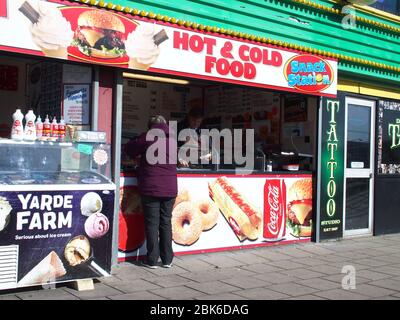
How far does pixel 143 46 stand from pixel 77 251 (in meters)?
2.43

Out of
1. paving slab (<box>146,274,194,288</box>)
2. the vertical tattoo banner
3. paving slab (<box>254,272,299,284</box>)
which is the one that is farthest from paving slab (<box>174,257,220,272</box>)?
the vertical tattoo banner

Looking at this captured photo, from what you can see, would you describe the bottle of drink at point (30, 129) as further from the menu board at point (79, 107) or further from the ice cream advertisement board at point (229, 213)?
the ice cream advertisement board at point (229, 213)

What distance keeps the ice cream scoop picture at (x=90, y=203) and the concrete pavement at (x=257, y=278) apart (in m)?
0.78

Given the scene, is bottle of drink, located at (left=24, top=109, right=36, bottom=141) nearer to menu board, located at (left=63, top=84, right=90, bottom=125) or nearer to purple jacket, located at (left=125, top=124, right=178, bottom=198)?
menu board, located at (left=63, top=84, right=90, bottom=125)

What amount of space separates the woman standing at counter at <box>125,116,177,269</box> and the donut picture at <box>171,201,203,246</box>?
47cm

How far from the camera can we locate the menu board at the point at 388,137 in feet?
29.5

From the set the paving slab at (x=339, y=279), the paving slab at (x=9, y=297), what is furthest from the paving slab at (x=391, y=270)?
the paving slab at (x=9, y=297)

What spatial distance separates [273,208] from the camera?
7.41 meters

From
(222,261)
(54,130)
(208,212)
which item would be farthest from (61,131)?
(222,261)

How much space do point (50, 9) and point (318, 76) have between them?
419 cm

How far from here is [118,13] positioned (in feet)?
18.1
